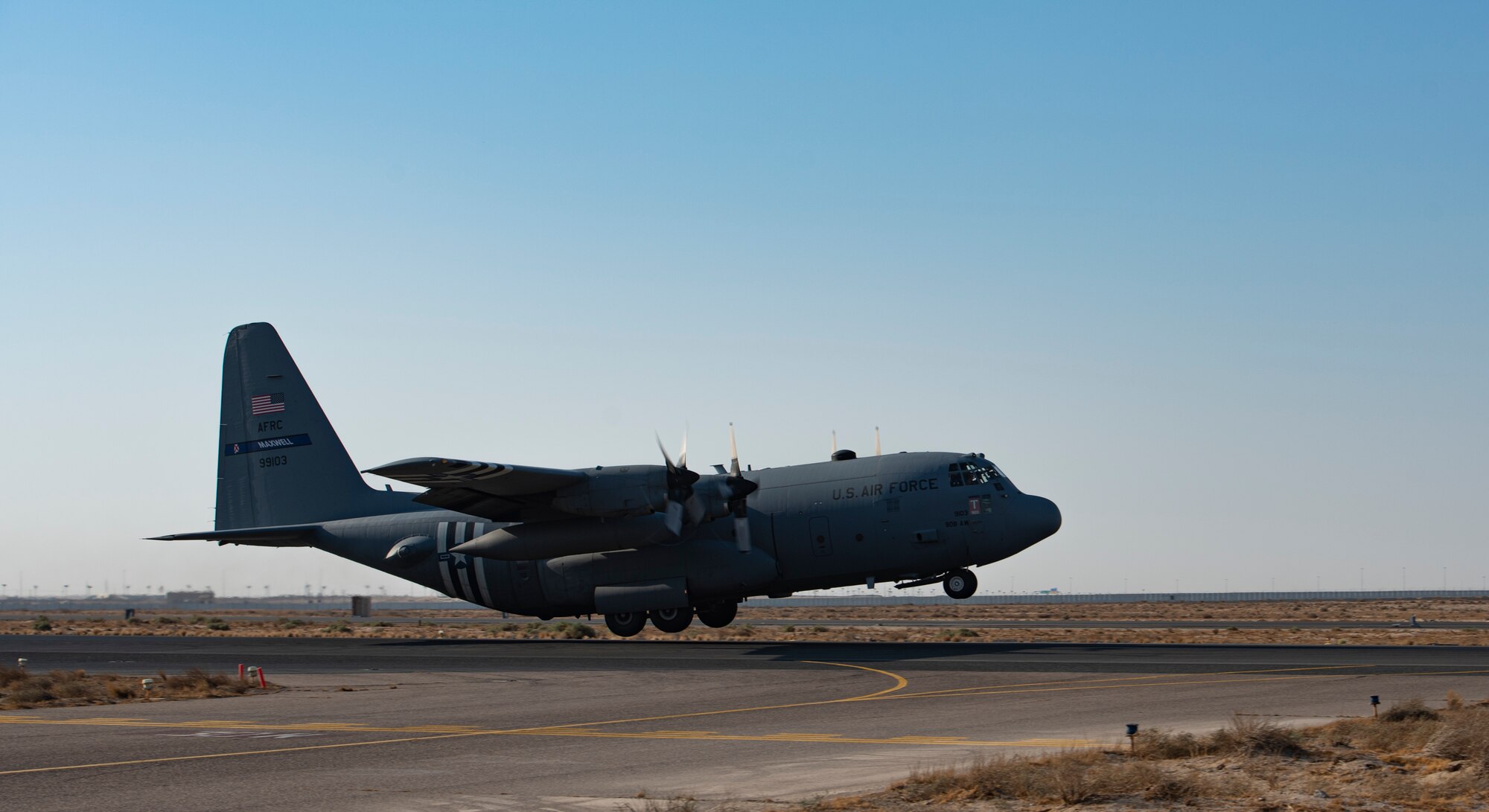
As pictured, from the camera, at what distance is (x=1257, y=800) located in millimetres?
11242

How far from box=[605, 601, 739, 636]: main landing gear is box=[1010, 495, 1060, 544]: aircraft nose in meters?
9.09

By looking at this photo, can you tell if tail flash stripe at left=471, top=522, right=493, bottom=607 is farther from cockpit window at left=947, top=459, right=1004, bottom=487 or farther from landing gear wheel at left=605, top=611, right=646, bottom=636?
cockpit window at left=947, top=459, right=1004, bottom=487

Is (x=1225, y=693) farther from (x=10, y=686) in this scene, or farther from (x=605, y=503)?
(x=10, y=686)

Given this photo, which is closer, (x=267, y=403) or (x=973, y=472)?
(x=973, y=472)

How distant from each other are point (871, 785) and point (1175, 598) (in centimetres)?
14893

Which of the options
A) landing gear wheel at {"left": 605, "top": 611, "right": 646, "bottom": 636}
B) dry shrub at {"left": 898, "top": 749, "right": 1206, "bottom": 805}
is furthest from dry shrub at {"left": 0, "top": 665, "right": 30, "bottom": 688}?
dry shrub at {"left": 898, "top": 749, "right": 1206, "bottom": 805}

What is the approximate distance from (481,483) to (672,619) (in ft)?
27.9

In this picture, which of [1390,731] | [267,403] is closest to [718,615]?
[267,403]

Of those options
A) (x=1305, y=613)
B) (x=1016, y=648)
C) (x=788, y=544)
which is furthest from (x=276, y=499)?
(x=1305, y=613)

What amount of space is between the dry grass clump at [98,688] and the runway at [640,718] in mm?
1282

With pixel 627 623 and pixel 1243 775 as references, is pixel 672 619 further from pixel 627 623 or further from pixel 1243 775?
pixel 1243 775

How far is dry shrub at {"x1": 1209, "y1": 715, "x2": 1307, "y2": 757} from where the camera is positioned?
44.8 ft

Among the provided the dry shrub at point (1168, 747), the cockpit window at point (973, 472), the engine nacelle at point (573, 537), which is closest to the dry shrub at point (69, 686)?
the engine nacelle at point (573, 537)

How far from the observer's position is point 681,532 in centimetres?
3794
